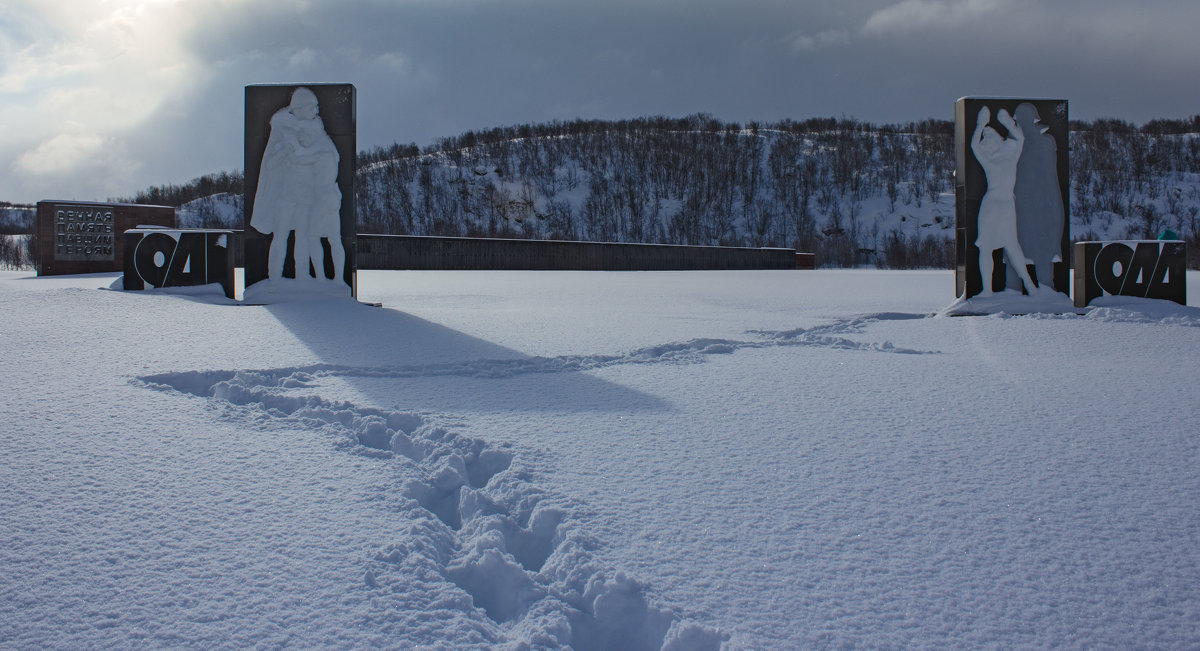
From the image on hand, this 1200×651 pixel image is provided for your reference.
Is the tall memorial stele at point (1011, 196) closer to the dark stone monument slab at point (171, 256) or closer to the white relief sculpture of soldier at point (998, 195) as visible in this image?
the white relief sculpture of soldier at point (998, 195)

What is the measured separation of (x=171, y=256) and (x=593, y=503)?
31.4ft

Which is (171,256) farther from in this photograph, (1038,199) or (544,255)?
(544,255)

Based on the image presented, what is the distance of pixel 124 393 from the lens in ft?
12.2

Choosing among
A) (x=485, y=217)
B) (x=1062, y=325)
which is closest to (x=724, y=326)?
(x=1062, y=325)

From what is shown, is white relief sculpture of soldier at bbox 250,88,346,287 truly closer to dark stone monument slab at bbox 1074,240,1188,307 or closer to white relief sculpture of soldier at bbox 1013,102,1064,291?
white relief sculpture of soldier at bbox 1013,102,1064,291

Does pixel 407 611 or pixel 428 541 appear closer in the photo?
pixel 407 611

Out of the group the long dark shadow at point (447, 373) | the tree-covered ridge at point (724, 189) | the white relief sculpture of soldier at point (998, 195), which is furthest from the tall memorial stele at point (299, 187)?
the tree-covered ridge at point (724, 189)

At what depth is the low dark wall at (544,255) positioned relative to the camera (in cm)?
2248

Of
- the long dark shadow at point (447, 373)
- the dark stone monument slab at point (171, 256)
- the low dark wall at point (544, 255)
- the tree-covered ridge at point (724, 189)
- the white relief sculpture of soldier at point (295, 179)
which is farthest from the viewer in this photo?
the tree-covered ridge at point (724, 189)

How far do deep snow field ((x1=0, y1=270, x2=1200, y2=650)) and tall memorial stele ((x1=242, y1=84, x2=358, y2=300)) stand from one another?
4.52 m

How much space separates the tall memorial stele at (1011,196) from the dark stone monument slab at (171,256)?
9.31 metres

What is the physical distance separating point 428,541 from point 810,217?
48829mm

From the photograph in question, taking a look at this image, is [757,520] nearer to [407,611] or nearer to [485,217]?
[407,611]

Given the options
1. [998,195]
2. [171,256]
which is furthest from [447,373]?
[171,256]
